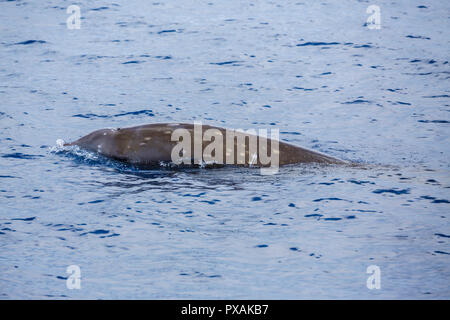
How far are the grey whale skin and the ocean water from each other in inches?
6.5

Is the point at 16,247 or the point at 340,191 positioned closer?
the point at 16,247

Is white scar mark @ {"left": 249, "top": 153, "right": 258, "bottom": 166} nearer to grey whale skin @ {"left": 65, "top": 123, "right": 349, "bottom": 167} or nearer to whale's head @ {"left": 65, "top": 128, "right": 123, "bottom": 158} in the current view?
grey whale skin @ {"left": 65, "top": 123, "right": 349, "bottom": 167}

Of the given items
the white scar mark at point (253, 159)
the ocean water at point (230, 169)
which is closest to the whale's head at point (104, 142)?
the ocean water at point (230, 169)

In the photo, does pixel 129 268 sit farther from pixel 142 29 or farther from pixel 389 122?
pixel 142 29

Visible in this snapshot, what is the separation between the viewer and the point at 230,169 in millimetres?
8312

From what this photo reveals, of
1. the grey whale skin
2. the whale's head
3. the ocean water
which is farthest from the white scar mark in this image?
the whale's head

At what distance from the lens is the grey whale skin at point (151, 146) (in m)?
8.34

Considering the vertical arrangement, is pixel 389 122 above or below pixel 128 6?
below

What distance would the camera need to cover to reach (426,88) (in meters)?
12.9

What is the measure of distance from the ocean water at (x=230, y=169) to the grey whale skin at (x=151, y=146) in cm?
16

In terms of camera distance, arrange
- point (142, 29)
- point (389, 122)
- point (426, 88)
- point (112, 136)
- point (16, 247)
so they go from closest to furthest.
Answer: point (16, 247) → point (112, 136) → point (389, 122) → point (426, 88) → point (142, 29)

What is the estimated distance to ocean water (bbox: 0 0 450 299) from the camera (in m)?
6.25
